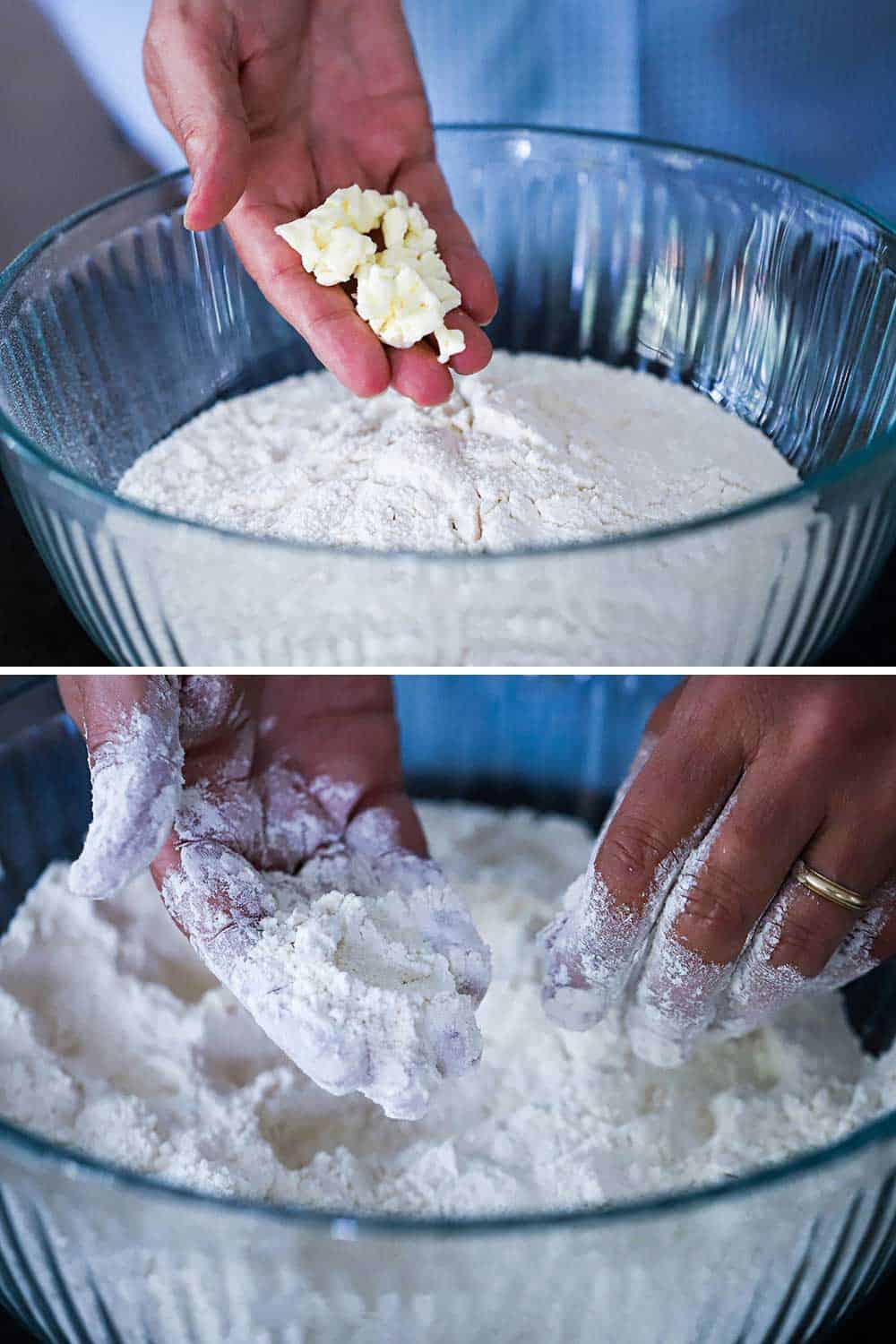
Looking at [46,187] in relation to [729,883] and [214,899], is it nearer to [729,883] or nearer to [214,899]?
[214,899]

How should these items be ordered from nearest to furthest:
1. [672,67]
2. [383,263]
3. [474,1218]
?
[474,1218]
[383,263]
[672,67]

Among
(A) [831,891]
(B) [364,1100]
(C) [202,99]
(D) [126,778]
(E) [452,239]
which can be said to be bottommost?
(B) [364,1100]

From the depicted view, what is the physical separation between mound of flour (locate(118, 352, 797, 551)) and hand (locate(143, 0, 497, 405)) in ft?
0.15

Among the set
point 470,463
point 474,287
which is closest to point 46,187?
point 474,287

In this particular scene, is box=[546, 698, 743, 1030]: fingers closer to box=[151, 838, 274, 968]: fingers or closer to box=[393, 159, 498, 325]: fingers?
box=[151, 838, 274, 968]: fingers

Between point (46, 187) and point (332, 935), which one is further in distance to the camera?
point (46, 187)

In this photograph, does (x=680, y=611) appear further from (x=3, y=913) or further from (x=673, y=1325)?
(x=3, y=913)

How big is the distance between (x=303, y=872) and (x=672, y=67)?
74 centimetres

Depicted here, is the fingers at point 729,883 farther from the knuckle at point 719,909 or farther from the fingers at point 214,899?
the fingers at point 214,899

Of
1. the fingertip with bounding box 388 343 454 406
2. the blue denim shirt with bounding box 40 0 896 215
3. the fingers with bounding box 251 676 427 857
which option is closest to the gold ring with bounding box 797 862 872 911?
the fingers with bounding box 251 676 427 857

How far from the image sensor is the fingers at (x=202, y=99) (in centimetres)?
67

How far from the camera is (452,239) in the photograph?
83 cm

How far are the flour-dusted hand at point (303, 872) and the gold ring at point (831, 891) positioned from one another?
158 mm

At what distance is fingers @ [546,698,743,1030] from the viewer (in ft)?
1.94
